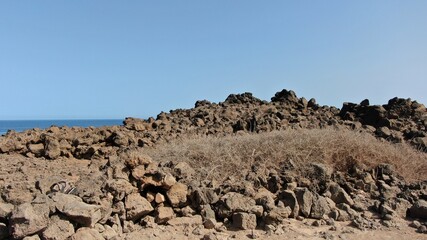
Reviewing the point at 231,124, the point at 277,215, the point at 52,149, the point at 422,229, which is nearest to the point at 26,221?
the point at 277,215

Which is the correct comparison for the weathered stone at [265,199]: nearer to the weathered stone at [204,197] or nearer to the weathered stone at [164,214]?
the weathered stone at [204,197]

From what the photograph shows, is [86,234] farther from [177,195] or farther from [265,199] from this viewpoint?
[265,199]

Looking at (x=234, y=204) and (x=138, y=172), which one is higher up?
(x=138, y=172)

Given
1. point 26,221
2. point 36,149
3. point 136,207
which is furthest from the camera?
point 36,149

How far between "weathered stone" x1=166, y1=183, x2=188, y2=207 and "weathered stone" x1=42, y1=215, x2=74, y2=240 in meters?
1.59

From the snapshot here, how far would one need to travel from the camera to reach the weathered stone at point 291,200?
229 inches

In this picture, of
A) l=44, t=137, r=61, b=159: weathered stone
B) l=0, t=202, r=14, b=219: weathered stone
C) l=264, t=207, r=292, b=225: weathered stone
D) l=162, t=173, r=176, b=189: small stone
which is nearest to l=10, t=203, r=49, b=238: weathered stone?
l=0, t=202, r=14, b=219: weathered stone

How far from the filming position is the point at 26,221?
4.05 metres

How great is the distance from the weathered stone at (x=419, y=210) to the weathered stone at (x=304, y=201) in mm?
1567

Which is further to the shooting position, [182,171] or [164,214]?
[182,171]

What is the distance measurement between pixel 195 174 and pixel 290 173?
63.1 inches

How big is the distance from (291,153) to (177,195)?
2.86 m

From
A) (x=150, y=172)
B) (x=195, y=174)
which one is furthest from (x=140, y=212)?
(x=195, y=174)

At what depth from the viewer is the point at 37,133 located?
11172mm
